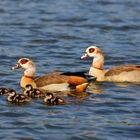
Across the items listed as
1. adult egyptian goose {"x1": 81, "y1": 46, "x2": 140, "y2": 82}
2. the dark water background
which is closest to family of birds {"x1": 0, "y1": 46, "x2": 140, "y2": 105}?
adult egyptian goose {"x1": 81, "y1": 46, "x2": 140, "y2": 82}

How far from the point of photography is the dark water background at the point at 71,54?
12539 mm

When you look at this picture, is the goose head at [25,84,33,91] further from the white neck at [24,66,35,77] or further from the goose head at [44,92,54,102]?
the white neck at [24,66,35,77]

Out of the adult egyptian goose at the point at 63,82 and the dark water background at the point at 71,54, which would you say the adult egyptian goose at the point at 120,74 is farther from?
the adult egyptian goose at the point at 63,82

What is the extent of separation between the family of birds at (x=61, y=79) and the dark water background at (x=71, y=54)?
0.67 feet

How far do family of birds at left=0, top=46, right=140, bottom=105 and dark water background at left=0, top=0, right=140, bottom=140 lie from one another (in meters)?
0.20

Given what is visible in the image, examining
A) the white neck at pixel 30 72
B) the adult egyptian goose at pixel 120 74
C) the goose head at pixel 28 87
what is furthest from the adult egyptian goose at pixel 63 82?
the adult egyptian goose at pixel 120 74

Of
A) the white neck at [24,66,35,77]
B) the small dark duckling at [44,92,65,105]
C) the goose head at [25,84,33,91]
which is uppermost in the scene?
the white neck at [24,66,35,77]

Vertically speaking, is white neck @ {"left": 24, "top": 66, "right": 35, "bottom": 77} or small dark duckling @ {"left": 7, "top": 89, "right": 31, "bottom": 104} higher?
white neck @ {"left": 24, "top": 66, "right": 35, "bottom": 77}

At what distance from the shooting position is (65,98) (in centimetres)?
1487

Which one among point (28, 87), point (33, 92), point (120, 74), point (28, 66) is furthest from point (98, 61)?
point (33, 92)

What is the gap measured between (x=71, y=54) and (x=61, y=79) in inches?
152

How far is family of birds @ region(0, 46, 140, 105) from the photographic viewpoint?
14297 mm

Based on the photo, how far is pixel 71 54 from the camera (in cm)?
1916

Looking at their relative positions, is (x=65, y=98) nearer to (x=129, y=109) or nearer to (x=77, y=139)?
(x=129, y=109)
